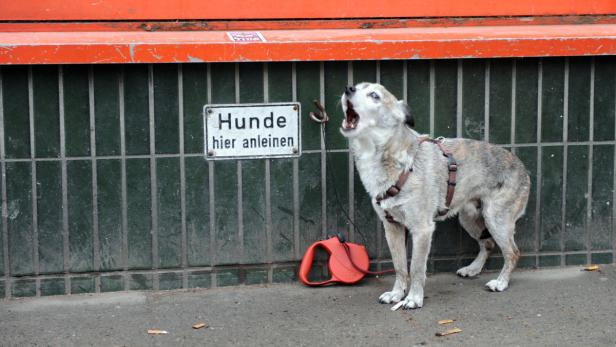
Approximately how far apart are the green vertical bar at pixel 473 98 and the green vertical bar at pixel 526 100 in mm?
121

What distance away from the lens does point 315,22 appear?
21.7ft

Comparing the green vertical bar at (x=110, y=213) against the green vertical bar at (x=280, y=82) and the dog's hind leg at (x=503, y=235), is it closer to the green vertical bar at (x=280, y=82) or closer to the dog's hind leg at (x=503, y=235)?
the green vertical bar at (x=280, y=82)

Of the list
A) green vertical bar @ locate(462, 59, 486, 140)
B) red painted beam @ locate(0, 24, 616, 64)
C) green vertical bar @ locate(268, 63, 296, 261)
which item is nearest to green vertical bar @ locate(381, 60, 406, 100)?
red painted beam @ locate(0, 24, 616, 64)

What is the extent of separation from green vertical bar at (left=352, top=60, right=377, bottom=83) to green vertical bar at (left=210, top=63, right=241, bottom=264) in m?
0.69

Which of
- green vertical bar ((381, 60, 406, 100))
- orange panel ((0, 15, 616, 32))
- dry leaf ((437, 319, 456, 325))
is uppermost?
orange panel ((0, 15, 616, 32))

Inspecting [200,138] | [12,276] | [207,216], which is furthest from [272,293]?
[12,276]

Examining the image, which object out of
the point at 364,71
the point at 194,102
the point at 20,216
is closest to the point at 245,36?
the point at 194,102

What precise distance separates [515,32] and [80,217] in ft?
9.35

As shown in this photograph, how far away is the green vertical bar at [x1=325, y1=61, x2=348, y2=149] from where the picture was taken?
6344mm

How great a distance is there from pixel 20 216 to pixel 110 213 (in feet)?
1.69

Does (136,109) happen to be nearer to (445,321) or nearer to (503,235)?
(445,321)

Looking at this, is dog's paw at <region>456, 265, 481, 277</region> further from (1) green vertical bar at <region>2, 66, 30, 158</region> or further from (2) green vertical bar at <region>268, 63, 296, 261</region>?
(1) green vertical bar at <region>2, 66, 30, 158</region>

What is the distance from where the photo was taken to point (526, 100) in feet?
21.6

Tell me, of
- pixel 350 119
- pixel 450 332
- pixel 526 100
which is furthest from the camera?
pixel 526 100
